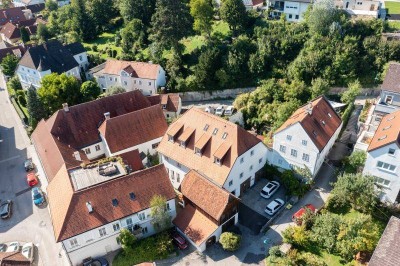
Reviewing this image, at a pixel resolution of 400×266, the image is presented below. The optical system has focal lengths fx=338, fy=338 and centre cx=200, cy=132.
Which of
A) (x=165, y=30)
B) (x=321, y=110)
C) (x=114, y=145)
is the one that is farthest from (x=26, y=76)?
(x=321, y=110)

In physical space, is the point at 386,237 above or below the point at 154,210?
above

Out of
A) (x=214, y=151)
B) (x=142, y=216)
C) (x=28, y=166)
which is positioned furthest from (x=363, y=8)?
(x=28, y=166)

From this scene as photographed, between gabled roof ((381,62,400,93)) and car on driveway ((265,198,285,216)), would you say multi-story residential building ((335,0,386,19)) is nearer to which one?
gabled roof ((381,62,400,93))

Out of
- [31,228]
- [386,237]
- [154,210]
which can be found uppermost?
[386,237]

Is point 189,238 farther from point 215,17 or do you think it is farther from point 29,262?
point 215,17

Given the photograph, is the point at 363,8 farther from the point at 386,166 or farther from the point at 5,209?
the point at 5,209

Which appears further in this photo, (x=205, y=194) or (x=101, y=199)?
(x=205, y=194)

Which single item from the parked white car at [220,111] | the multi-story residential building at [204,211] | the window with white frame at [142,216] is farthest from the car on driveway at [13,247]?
the parked white car at [220,111]
